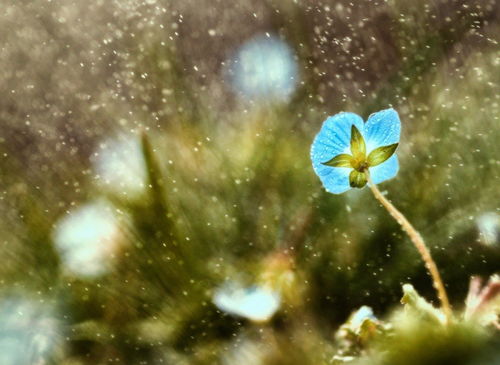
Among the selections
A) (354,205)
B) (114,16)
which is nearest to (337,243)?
(354,205)

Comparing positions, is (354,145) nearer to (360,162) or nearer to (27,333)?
(360,162)

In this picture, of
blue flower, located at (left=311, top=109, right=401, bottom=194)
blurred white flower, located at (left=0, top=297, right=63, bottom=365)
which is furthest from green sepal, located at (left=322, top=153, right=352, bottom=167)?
blurred white flower, located at (left=0, top=297, right=63, bottom=365)

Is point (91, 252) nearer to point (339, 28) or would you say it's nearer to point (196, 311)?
point (196, 311)

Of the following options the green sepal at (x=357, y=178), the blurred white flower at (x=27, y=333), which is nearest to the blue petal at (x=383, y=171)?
the green sepal at (x=357, y=178)

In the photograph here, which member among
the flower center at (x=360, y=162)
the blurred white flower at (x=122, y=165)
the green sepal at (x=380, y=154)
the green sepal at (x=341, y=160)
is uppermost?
the blurred white flower at (x=122, y=165)

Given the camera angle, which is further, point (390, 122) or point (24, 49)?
point (24, 49)

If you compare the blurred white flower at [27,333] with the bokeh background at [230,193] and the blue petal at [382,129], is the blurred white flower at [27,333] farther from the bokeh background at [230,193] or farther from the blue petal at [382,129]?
the blue petal at [382,129]

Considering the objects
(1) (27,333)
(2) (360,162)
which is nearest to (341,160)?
(2) (360,162)
